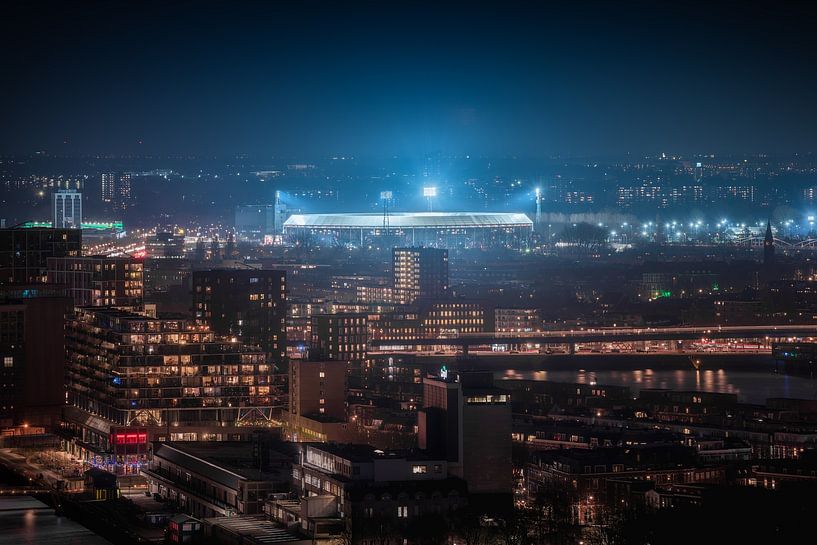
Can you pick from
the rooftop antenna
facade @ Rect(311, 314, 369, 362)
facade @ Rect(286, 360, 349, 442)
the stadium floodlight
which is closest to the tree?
the rooftop antenna

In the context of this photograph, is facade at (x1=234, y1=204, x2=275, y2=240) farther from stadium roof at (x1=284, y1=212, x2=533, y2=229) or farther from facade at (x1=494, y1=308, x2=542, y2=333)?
facade at (x1=494, y1=308, x2=542, y2=333)

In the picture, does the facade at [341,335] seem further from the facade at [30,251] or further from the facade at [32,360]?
the facade at [32,360]

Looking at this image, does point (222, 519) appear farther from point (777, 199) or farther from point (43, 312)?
point (777, 199)

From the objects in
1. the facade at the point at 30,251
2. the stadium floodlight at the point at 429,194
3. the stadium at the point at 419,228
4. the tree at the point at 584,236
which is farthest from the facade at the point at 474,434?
the stadium floodlight at the point at 429,194

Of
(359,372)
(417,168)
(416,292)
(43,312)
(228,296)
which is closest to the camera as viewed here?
(43,312)

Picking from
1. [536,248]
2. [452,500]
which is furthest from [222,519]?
[536,248]

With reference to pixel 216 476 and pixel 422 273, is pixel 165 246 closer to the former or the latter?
pixel 422 273

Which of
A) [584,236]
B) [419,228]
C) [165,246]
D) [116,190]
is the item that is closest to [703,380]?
[165,246]
